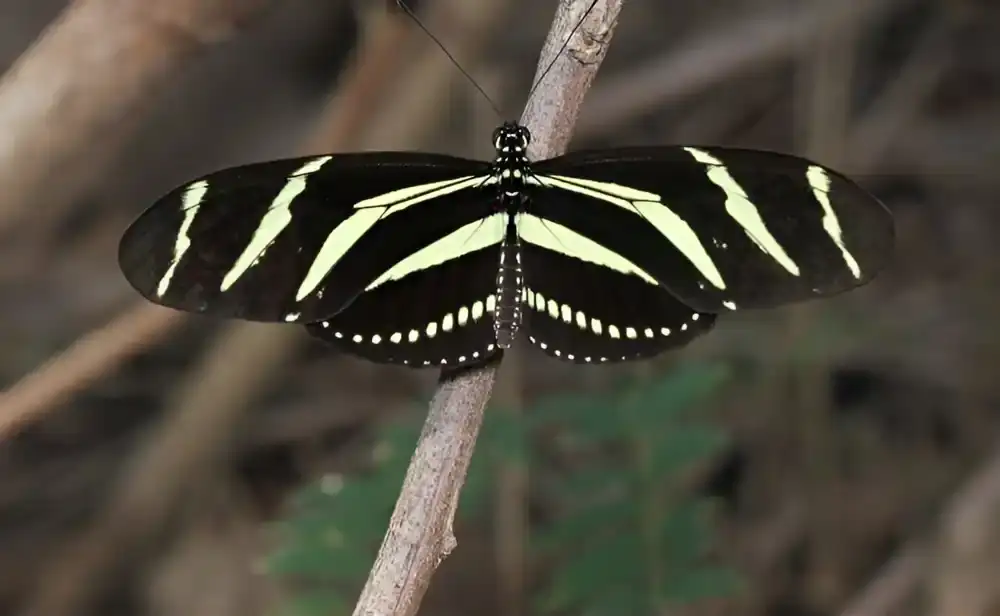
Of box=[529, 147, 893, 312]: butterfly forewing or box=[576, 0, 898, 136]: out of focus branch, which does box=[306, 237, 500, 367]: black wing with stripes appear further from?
box=[576, 0, 898, 136]: out of focus branch

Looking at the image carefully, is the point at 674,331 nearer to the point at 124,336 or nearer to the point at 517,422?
the point at 517,422

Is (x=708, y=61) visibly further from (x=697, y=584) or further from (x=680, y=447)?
(x=697, y=584)

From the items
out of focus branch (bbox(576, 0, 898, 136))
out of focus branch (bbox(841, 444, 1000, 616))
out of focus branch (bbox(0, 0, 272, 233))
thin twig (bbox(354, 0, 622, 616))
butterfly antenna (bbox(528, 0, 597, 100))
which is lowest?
out of focus branch (bbox(841, 444, 1000, 616))

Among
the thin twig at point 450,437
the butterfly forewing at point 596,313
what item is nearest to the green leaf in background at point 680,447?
the butterfly forewing at point 596,313

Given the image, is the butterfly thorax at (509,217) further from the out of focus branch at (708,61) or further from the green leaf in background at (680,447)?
the out of focus branch at (708,61)

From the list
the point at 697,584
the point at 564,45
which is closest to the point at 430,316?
the point at 564,45

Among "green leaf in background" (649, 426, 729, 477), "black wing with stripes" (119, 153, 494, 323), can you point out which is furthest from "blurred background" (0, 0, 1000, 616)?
"black wing with stripes" (119, 153, 494, 323)
